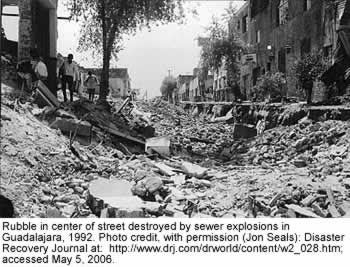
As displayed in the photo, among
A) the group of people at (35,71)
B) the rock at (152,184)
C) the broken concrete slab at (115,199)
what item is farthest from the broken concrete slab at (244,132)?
the broken concrete slab at (115,199)

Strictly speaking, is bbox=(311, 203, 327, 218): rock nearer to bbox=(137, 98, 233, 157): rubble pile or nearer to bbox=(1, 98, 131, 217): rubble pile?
bbox=(1, 98, 131, 217): rubble pile

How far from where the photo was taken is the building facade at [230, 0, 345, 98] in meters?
17.4

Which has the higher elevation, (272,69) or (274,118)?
(272,69)

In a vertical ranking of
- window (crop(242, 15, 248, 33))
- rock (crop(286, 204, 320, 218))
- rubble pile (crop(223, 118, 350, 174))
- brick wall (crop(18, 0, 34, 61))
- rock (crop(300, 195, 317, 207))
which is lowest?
rock (crop(286, 204, 320, 218))

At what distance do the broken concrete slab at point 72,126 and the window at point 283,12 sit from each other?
55.2 ft

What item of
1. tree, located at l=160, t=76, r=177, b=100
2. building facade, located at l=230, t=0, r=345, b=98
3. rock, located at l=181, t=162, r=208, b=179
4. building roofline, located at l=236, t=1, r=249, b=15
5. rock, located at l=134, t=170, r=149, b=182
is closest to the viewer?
rock, located at l=134, t=170, r=149, b=182

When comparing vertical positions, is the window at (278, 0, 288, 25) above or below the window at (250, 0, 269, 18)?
below

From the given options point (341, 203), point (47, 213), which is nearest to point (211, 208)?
point (341, 203)

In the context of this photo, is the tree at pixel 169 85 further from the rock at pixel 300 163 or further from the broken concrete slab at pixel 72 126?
the rock at pixel 300 163

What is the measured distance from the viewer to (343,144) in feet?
28.9

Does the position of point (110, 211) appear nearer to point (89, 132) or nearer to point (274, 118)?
point (89, 132)

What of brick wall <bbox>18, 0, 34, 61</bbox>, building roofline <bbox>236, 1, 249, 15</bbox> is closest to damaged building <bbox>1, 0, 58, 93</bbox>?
brick wall <bbox>18, 0, 34, 61</bbox>

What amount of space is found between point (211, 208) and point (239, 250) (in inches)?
50.7

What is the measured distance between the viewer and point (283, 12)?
23.2 meters
